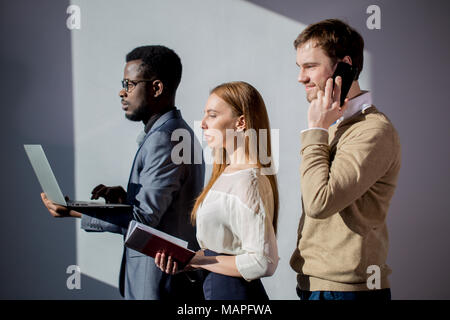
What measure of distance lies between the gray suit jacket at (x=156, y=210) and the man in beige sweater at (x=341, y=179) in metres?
0.92

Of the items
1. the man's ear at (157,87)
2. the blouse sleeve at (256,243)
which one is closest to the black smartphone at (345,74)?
the blouse sleeve at (256,243)

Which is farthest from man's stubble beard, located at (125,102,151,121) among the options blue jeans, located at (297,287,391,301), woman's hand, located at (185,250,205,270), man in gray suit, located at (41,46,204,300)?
blue jeans, located at (297,287,391,301)

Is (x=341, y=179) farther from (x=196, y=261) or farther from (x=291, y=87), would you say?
(x=291, y=87)

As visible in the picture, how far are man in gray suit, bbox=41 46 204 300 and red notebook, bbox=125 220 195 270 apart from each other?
446 millimetres

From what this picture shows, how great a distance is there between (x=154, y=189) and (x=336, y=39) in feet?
4.02

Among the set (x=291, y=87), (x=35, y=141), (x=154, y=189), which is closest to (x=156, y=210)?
(x=154, y=189)

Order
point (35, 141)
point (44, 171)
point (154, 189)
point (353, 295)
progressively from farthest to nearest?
point (35, 141) → point (154, 189) → point (44, 171) → point (353, 295)

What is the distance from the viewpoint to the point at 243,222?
1.82m

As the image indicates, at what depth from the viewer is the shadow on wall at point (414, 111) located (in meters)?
3.02

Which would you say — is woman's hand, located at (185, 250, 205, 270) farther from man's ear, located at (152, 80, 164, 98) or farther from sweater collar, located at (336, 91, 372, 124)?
man's ear, located at (152, 80, 164, 98)

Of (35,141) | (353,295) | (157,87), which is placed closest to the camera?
(353,295)

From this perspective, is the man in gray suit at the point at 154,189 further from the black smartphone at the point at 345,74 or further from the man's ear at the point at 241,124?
the black smartphone at the point at 345,74
